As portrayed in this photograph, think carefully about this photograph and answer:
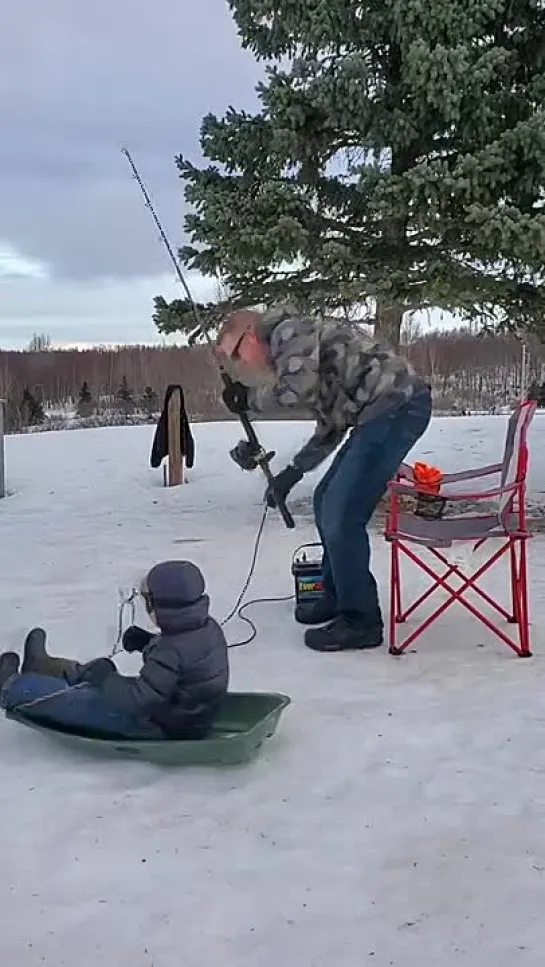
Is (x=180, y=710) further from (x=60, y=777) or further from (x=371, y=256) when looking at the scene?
(x=371, y=256)

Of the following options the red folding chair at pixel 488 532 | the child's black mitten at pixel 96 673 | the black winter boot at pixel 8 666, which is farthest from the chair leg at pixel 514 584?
the black winter boot at pixel 8 666

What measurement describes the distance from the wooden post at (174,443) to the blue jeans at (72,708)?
6.09 meters

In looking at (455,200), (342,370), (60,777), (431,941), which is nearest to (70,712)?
(60,777)

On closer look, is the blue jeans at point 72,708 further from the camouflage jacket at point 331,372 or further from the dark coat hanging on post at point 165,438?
the dark coat hanging on post at point 165,438

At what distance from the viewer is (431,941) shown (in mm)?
2090

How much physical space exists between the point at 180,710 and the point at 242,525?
432 centimetres

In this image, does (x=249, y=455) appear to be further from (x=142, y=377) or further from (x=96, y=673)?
(x=142, y=377)

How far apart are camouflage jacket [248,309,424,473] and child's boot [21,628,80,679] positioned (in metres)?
1.29

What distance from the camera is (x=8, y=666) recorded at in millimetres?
3342

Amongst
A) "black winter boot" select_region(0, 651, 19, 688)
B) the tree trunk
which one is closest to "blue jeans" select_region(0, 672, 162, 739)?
"black winter boot" select_region(0, 651, 19, 688)

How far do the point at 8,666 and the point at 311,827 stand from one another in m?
1.25

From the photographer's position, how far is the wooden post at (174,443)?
362 inches

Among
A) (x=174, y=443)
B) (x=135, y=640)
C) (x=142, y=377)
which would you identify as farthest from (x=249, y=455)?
(x=142, y=377)

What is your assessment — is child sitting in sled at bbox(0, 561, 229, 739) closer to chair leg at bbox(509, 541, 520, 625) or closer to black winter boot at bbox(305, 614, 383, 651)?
black winter boot at bbox(305, 614, 383, 651)
